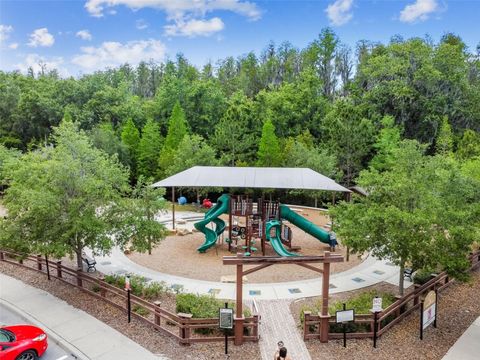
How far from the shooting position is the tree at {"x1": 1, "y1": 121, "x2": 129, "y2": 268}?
1433cm

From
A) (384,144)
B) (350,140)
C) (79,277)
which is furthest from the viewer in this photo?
(384,144)

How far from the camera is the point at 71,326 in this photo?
41.8 feet

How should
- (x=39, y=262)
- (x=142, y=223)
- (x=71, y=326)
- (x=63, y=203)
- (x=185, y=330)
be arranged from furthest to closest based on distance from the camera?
(x=39, y=262) < (x=142, y=223) < (x=63, y=203) < (x=71, y=326) < (x=185, y=330)

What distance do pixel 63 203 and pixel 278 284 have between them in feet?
31.7

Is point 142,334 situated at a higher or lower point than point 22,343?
lower

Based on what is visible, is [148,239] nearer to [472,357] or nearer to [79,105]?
[472,357]

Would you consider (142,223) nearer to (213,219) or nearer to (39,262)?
(39,262)

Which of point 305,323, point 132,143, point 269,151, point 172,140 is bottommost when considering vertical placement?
point 305,323

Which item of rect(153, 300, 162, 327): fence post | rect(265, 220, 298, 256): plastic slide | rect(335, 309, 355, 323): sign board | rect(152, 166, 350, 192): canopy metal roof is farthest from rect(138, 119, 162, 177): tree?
rect(335, 309, 355, 323): sign board

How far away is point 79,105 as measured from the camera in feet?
161

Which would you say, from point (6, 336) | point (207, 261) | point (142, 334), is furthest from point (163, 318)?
point (207, 261)

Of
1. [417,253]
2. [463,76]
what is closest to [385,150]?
[463,76]

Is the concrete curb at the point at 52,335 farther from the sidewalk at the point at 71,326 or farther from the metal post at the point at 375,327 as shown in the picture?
the metal post at the point at 375,327

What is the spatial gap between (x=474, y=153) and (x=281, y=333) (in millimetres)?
27802
